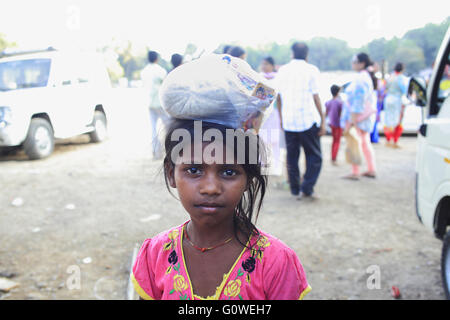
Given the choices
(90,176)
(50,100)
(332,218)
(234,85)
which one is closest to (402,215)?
(332,218)

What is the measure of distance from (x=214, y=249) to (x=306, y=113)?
11.8 ft

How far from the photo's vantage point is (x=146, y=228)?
4109mm

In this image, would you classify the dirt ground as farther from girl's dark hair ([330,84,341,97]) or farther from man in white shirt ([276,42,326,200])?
girl's dark hair ([330,84,341,97])

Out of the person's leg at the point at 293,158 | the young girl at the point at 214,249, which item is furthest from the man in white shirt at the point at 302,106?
the young girl at the point at 214,249

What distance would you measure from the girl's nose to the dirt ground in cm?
36

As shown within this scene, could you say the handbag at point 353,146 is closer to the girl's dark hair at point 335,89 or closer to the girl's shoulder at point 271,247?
the girl's dark hair at point 335,89

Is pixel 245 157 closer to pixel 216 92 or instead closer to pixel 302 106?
pixel 216 92

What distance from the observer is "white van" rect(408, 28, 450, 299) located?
2670mm

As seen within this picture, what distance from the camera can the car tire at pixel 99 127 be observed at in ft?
24.4

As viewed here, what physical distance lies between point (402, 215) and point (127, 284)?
316 cm

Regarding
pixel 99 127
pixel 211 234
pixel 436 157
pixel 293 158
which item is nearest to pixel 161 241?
pixel 211 234

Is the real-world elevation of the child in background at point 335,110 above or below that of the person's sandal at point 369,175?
above

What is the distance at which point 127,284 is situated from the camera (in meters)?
2.99
